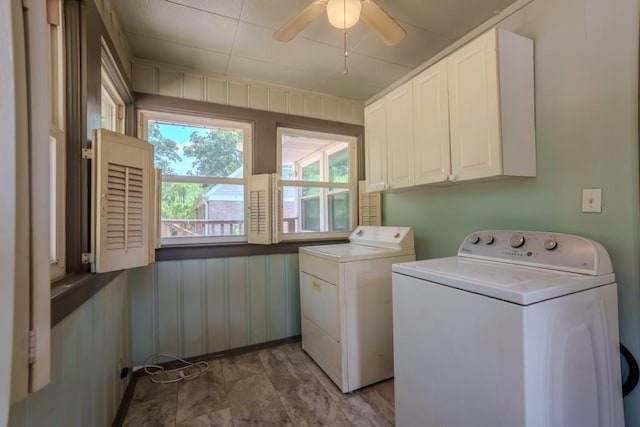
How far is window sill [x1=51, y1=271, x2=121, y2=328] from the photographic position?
0.91 m

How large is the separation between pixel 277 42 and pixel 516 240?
2022 millimetres

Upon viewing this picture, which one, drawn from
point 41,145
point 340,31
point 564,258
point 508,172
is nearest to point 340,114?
point 340,31

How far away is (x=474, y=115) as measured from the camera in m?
1.64

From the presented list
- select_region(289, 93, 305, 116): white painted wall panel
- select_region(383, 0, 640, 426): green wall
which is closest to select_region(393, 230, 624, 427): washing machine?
select_region(383, 0, 640, 426): green wall

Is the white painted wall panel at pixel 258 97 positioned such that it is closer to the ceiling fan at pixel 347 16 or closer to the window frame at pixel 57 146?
the ceiling fan at pixel 347 16

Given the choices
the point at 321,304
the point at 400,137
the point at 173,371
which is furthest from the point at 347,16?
the point at 173,371

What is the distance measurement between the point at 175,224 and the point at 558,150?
268 cm

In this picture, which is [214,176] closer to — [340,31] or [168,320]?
[168,320]

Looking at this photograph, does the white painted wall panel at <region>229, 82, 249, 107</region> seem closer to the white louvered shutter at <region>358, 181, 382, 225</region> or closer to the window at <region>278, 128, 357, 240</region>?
the window at <region>278, 128, 357, 240</region>

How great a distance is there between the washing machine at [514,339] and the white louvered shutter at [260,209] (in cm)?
134

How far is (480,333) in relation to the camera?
112 centimetres

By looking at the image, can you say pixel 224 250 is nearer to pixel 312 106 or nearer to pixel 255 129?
pixel 255 129

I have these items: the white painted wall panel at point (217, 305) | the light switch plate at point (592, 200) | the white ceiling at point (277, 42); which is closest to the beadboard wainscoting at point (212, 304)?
the white painted wall panel at point (217, 305)

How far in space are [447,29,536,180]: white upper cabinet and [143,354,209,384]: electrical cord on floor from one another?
242 cm
